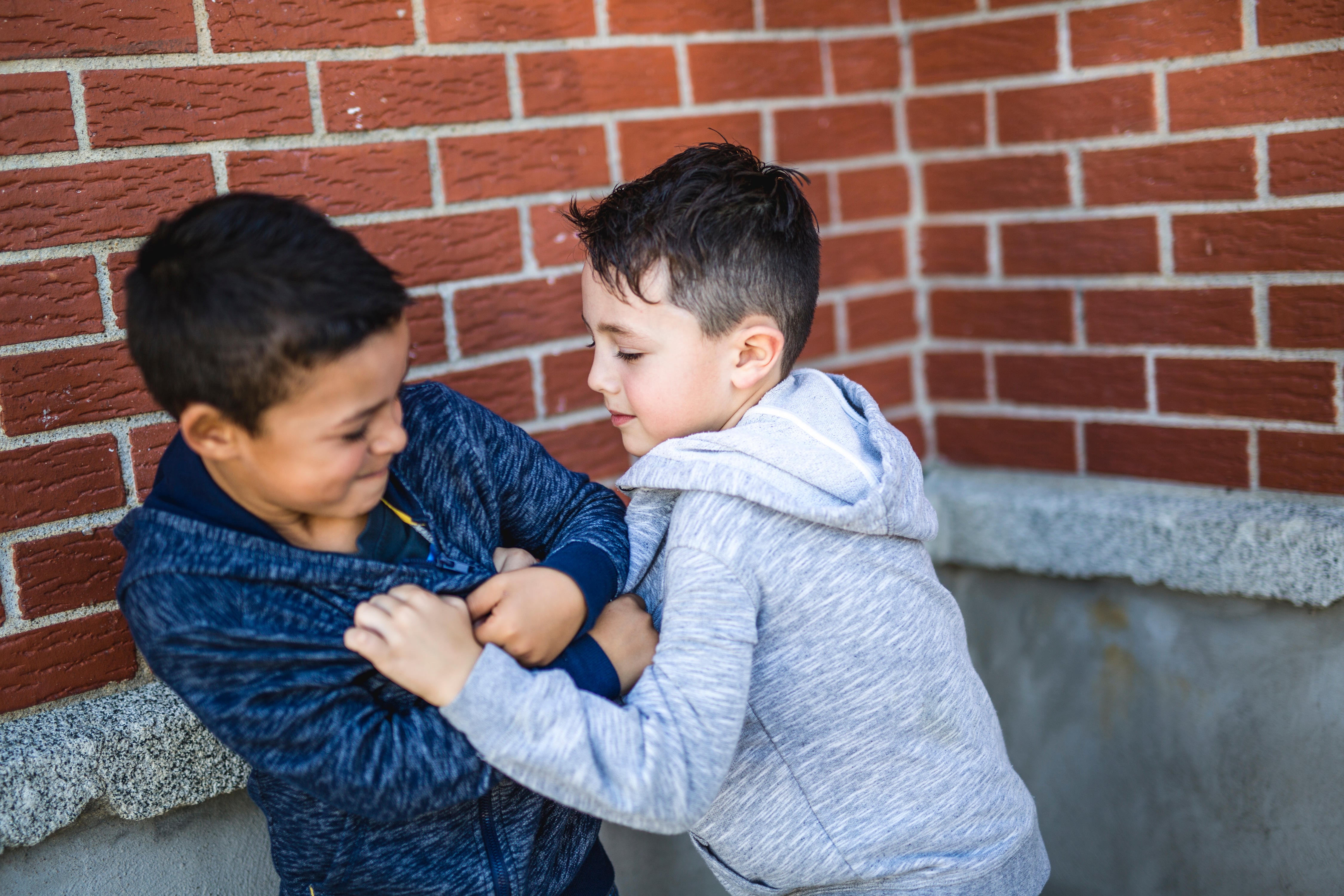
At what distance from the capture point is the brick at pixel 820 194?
264 centimetres

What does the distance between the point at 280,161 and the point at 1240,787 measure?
238 cm

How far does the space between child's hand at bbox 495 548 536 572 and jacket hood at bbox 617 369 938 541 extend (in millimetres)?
190

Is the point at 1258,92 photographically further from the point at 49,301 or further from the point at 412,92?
the point at 49,301

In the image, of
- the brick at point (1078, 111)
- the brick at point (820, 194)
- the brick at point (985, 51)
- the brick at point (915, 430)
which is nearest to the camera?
the brick at point (1078, 111)

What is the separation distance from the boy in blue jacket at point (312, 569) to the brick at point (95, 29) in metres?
0.56

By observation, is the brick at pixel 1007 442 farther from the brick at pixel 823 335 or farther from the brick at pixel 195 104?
the brick at pixel 195 104

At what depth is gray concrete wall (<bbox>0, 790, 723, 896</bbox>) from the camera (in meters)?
1.79

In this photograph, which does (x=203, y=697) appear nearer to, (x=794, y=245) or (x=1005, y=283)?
(x=794, y=245)

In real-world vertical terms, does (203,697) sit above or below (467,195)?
below

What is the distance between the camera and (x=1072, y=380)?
105 inches

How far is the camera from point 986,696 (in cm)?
185

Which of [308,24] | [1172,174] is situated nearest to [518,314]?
[308,24]

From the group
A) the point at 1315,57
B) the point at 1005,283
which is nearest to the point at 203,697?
the point at 1005,283

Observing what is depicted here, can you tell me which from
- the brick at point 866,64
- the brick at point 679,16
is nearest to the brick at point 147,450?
the brick at point 679,16
